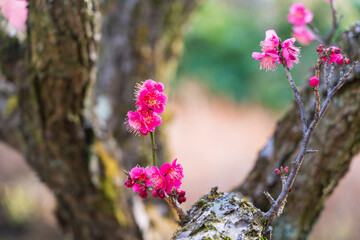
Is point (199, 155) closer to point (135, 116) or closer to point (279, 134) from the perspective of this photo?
point (279, 134)

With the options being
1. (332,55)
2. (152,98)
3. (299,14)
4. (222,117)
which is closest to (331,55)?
(332,55)

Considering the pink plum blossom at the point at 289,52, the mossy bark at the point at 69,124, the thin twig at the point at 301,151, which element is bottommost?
the thin twig at the point at 301,151

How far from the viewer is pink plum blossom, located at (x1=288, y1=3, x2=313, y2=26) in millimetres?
1276

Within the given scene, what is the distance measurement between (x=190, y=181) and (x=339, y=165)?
11.4 ft

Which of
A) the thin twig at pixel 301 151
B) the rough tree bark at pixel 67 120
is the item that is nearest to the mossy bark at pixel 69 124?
the rough tree bark at pixel 67 120

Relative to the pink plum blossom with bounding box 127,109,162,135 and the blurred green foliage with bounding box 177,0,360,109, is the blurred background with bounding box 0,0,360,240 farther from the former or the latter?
the pink plum blossom with bounding box 127,109,162,135

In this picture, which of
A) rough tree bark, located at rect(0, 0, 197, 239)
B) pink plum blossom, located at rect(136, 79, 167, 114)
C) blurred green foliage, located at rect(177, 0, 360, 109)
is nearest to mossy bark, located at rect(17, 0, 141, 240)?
rough tree bark, located at rect(0, 0, 197, 239)

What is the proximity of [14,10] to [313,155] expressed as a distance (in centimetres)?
→ 112

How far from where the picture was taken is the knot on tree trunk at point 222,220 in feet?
2.68

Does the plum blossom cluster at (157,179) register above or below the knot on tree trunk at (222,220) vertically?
above

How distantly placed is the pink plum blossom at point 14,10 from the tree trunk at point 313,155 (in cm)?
97

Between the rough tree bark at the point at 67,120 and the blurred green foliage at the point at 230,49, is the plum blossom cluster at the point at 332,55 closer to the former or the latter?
the rough tree bark at the point at 67,120

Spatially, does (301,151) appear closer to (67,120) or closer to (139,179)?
(139,179)

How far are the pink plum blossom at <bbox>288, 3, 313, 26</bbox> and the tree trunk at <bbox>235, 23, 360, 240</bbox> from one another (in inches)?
4.9
